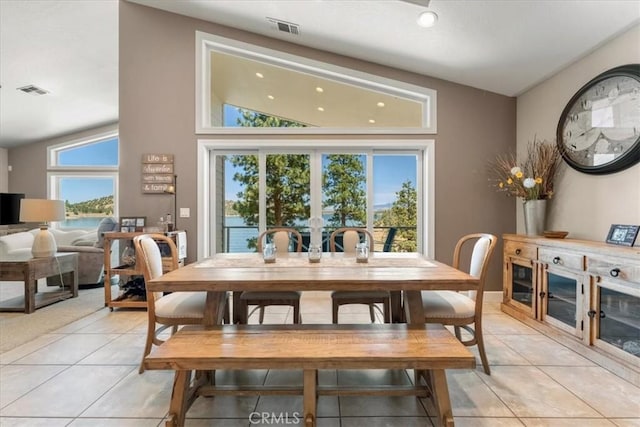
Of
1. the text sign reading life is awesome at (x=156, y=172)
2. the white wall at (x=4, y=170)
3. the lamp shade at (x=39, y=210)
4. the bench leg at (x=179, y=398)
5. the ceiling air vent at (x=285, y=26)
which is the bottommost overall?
the bench leg at (x=179, y=398)

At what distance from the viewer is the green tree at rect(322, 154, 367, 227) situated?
4.24 metres

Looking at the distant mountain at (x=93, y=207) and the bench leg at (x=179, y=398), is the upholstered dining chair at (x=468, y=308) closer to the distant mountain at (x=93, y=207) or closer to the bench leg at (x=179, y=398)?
the bench leg at (x=179, y=398)

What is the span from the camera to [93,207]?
7.60 metres

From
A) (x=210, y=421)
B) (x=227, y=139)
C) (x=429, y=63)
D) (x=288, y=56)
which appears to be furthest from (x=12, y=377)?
(x=429, y=63)

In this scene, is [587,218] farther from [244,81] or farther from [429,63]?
[244,81]

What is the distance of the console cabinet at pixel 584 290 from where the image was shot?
216 cm

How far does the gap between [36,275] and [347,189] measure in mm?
3709

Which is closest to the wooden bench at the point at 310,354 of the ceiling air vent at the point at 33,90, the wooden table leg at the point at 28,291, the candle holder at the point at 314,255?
the candle holder at the point at 314,255

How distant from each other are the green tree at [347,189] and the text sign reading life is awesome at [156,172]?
6.46ft

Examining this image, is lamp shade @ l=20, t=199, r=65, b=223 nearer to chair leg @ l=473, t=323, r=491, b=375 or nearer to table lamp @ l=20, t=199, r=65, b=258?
table lamp @ l=20, t=199, r=65, b=258

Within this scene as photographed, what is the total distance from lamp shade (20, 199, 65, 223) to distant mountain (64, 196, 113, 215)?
13.2ft

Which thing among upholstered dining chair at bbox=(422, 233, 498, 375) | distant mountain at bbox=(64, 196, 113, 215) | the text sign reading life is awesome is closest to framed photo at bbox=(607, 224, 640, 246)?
upholstered dining chair at bbox=(422, 233, 498, 375)

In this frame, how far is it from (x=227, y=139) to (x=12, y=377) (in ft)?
9.48

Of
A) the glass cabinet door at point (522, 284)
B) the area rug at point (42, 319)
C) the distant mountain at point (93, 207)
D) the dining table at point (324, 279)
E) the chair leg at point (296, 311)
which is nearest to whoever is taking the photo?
the dining table at point (324, 279)
